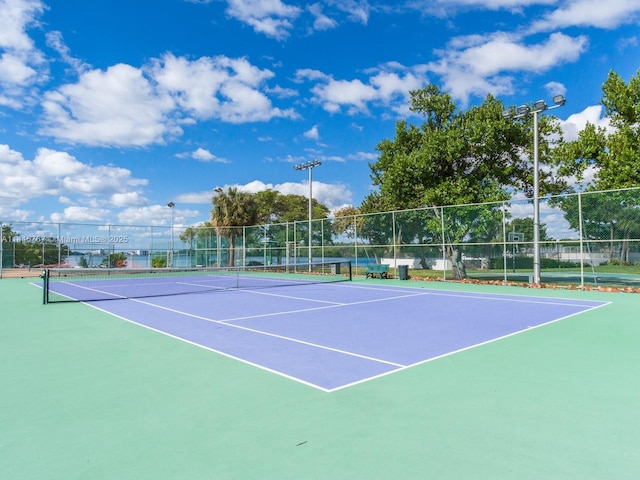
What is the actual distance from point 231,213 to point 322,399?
Result: 3058 cm

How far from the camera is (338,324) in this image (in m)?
8.62

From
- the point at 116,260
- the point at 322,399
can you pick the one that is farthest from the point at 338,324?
the point at 116,260

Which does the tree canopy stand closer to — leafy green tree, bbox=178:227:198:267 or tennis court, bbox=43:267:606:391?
tennis court, bbox=43:267:606:391

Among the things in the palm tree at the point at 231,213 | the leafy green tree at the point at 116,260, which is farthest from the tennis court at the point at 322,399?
the palm tree at the point at 231,213

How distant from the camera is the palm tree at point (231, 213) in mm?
33594

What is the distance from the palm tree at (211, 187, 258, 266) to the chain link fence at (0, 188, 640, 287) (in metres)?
0.16

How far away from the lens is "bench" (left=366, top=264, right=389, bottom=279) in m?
22.3

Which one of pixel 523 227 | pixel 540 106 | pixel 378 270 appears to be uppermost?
pixel 540 106

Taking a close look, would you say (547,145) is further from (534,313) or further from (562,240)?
(534,313)

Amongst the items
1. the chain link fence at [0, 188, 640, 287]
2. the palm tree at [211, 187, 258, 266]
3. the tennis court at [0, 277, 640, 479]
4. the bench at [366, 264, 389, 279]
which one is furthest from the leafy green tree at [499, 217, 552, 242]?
the palm tree at [211, 187, 258, 266]

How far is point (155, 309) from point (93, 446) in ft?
26.7

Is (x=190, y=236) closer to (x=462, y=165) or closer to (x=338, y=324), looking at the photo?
(x=462, y=165)

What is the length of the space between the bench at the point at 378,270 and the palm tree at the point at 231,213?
14.2 metres

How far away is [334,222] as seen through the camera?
27.7 m
